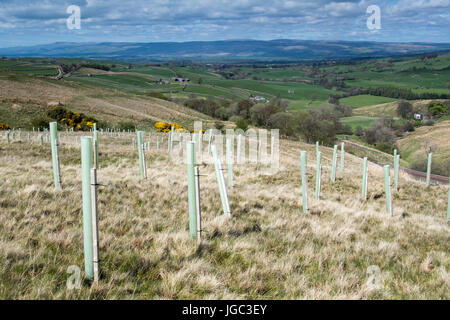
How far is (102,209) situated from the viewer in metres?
7.00

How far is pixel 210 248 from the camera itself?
5.46 meters

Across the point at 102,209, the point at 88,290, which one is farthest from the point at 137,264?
the point at 102,209

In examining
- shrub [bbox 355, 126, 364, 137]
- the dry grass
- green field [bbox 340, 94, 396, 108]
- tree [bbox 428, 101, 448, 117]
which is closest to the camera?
the dry grass

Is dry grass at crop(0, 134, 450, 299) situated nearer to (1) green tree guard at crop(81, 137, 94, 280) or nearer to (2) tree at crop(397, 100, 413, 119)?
(1) green tree guard at crop(81, 137, 94, 280)

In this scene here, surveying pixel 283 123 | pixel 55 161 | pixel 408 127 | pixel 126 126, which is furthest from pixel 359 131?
pixel 55 161

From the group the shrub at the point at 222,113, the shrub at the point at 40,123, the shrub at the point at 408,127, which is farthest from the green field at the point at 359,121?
the shrub at the point at 40,123

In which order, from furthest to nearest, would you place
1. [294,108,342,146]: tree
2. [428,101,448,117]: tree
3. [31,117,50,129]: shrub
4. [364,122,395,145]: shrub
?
[428,101,448,117]: tree → [364,122,395,145]: shrub → [294,108,342,146]: tree → [31,117,50,129]: shrub

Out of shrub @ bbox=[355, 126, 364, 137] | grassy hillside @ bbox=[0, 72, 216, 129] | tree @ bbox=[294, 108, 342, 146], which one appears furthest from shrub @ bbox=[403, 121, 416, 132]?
grassy hillside @ bbox=[0, 72, 216, 129]

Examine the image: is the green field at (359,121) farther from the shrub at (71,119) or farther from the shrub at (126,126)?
the shrub at (71,119)

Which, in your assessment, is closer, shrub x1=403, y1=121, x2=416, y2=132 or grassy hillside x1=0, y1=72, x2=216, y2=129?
grassy hillside x1=0, y1=72, x2=216, y2=129

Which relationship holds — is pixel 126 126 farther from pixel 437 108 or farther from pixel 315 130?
pixel 437 108

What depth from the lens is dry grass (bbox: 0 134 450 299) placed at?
4.17m

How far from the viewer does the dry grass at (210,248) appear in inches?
164
